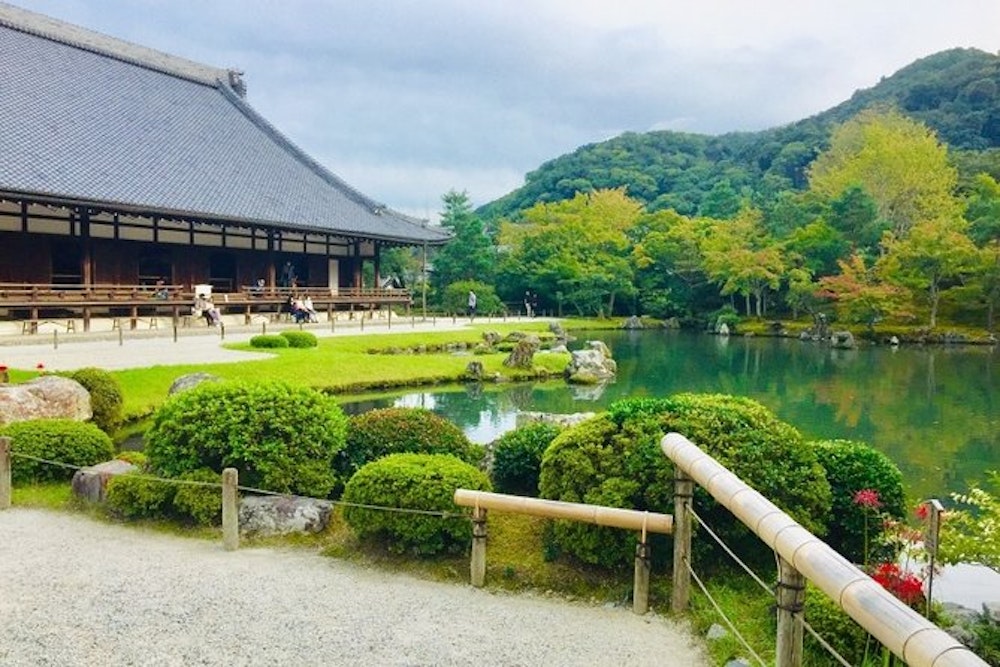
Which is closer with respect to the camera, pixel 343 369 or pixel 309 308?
pixel 343 369

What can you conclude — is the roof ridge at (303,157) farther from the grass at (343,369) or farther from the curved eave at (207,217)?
the grass at (343,369)

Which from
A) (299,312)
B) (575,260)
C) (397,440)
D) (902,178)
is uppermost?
(902,178)

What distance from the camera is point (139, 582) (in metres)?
5.52

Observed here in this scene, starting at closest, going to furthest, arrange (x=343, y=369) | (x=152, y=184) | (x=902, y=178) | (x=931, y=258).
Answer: (x=343, y=369) < (x=152, y=184) < (x=931, y=258) < (x=902, y=178)

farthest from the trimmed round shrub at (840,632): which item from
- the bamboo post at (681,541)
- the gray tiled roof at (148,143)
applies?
the gray tiled roof at (148,143)

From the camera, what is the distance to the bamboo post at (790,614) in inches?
123

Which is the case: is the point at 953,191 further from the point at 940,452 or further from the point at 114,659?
the point at 114,659

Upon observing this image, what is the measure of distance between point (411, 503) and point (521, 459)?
197 cm

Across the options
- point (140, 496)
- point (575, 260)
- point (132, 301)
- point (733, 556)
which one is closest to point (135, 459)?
point (140, 496)

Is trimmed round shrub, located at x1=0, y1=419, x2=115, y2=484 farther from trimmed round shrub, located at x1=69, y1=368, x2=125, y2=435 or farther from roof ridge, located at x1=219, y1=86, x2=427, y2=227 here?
roof ridge, located at x1=219, y1=86, x2=427, y2=227

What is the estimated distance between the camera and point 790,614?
3133 millimetres

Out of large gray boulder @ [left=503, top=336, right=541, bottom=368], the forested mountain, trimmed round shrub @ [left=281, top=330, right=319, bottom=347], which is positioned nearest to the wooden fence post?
trimmed round shrub @ [left=281, top=330, right=319, bottom=347]

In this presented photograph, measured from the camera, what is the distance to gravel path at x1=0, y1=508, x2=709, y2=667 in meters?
4.46

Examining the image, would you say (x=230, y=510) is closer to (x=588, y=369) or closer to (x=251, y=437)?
(x=251, y=437)
